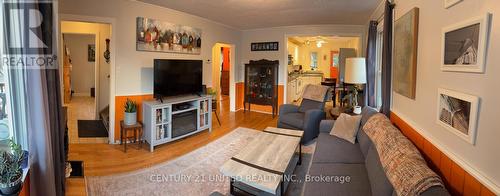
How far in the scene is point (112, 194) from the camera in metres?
2.49

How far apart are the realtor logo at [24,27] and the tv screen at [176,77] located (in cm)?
252

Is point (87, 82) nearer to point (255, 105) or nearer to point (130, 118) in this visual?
point (255, 105)

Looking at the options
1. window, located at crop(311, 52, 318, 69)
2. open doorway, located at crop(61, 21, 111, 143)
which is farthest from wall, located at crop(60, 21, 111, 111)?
window, located at crop(311, 52, 318, 69)

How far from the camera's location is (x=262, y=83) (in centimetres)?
644

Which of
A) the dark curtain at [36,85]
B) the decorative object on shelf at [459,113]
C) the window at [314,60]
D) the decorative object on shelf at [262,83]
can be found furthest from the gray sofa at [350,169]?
the window at [314,60]

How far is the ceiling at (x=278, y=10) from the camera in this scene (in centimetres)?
391

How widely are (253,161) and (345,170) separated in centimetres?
79

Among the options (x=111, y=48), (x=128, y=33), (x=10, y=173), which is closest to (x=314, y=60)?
(x=128, y=33)

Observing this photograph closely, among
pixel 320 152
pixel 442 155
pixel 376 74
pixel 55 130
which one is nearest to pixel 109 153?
pixel 55 130

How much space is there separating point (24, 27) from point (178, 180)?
1937mm

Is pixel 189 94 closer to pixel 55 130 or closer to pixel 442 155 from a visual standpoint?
pixel 55 130

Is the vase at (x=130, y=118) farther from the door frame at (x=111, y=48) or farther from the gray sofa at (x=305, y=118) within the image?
the gray sofa at (x=305, y=118)

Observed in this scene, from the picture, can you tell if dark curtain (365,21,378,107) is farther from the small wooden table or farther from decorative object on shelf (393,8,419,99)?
the small wooden table

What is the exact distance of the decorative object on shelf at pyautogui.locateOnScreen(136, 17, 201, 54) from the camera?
404 centimetres
